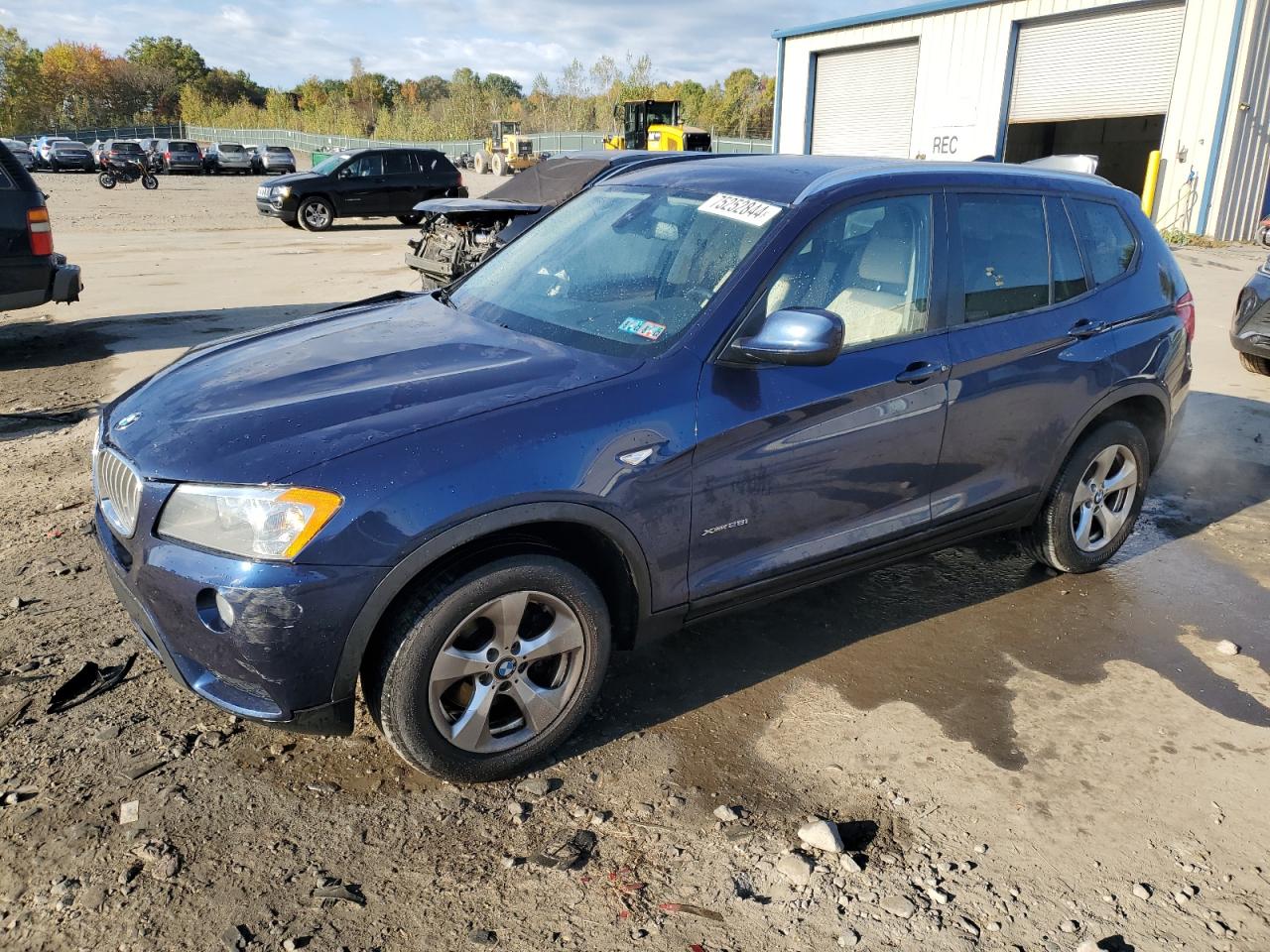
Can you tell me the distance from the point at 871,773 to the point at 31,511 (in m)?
4.41

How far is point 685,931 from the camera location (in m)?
2.46

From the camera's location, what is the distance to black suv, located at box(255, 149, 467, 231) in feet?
65.9

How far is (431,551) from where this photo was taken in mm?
2613

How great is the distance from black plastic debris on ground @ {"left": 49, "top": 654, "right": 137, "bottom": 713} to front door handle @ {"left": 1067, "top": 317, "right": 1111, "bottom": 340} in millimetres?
3967

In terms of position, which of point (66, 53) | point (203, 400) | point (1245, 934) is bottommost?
point (1245, 934)

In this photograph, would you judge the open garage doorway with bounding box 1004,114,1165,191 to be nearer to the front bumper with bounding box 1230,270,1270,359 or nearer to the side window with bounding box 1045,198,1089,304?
the front bumper with bounding box 1230,270,1270,359

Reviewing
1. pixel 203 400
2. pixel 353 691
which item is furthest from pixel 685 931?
pixel 203 400

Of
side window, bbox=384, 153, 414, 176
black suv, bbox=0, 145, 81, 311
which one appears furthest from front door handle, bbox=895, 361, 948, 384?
side window, bbox=384, 153, 414, 176

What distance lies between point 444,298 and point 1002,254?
90.0 inches

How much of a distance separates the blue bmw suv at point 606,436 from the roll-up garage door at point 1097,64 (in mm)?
19096

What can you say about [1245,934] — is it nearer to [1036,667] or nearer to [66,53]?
[1036,667]

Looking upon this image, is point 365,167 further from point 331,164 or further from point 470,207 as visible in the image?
point 470,207

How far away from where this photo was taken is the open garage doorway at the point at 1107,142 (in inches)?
1120

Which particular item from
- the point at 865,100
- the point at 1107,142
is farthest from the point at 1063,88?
the point at 1107,142
